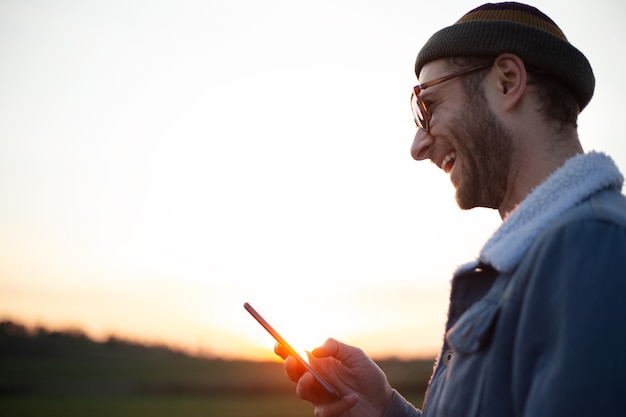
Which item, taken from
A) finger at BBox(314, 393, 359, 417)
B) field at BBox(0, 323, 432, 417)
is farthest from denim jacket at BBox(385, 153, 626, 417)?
field at BBox(0, 323, 432, 417)

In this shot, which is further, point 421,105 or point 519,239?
point 421,105

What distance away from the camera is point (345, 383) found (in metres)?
3.21

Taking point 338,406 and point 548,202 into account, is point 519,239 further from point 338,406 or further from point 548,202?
point 338,406

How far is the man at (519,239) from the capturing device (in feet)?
5.17

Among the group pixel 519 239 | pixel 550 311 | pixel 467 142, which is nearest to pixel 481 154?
pixel 467 142

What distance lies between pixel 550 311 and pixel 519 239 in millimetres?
331

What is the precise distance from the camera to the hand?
9.93 ft

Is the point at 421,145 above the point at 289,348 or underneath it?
above

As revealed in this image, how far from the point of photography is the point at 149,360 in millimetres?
55312

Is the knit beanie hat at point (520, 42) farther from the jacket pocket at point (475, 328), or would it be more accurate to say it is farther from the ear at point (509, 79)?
the jacket pocket at point (475, 328)

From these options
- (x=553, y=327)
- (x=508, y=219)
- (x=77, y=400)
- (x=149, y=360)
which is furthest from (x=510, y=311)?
(x=149, y=360)

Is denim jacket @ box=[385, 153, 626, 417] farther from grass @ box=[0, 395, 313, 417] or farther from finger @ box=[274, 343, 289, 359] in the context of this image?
grass @ box=[0, 395, 313, 417]

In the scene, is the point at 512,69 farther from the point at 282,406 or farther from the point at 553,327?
the point at 282,406

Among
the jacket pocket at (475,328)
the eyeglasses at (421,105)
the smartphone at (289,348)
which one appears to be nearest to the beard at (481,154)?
the eyeglasses at (421,105)
